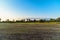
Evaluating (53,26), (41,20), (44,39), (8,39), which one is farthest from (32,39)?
(53,26)

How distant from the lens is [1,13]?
445 cm

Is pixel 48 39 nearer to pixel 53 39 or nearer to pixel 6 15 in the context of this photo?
pixel 53 39

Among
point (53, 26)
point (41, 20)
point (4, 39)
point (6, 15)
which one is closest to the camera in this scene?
point (4, 39)

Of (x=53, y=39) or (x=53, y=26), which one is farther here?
(x=53, y=26)

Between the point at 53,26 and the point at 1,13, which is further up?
the point at 1,13

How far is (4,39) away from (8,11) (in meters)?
1.04

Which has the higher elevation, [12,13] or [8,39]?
[12,13]

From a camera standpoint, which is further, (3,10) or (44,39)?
(3,10)

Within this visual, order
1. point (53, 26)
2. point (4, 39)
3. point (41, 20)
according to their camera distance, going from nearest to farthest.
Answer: point (4, 39), point (41, 20), point (53, 26)

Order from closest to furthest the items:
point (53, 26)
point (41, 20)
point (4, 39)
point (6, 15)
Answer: point (4, 39)
point (6, 15)
point (41, 20)
point (53, 26)

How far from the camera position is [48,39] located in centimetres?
375

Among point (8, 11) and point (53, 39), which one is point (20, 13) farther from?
point (53, 39)

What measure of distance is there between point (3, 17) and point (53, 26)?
280 cm

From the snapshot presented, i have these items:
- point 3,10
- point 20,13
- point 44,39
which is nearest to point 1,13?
point 3,10
